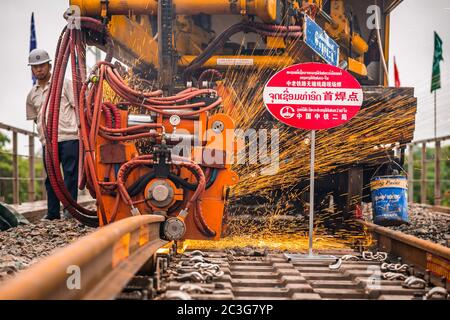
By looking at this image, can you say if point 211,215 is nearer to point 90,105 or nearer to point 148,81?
point 90,105

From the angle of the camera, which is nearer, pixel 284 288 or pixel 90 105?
pixel 284 288

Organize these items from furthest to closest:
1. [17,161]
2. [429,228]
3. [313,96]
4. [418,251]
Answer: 1. [17,161]
2. [429,228]
3. [313,96]
4. [418,251]

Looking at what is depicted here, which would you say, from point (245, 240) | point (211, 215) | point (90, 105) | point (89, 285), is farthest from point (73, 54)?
point (89, 285)

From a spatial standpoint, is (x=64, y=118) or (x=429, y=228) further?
(x=429, y=228)

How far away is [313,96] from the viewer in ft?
19.3

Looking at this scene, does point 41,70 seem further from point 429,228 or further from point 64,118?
point 429,228

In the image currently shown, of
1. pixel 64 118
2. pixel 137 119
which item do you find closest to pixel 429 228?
pixel 137 119

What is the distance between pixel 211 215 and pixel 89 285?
3133mm

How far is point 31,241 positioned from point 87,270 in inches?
159

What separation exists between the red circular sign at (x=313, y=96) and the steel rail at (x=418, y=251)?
3.75 ft

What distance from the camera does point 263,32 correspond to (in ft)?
22.5

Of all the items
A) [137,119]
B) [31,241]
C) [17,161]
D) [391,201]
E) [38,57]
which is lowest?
[31,241]

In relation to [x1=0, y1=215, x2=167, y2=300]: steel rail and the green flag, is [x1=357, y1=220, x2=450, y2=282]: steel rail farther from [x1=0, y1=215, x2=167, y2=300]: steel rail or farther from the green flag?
the green flag

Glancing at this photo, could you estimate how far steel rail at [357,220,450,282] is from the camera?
445 centimetres
